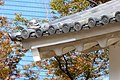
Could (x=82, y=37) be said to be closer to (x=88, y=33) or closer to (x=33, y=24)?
(x=88, y=33)

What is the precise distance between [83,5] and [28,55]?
6.80 ft

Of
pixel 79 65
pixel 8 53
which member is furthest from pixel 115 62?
pixel 8 53

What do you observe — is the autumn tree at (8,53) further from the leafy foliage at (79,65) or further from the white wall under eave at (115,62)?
the white wall under eave at (115,62)

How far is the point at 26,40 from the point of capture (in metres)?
2.88

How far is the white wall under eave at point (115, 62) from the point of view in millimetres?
3193

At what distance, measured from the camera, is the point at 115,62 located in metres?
3.28

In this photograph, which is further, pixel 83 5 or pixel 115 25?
pixel 83 5

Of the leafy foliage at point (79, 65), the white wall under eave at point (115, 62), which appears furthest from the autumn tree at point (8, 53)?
the white wall under eave at point (115, 62)

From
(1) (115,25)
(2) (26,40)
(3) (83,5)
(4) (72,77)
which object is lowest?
(4) (72,77)

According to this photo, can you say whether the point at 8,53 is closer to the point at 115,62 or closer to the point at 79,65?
the point at 79,65

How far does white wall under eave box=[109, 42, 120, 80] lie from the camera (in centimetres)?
319

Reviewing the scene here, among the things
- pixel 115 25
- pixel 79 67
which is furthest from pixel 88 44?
pixel 79 67

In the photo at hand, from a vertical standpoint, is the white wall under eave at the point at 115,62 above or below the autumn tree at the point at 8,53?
above

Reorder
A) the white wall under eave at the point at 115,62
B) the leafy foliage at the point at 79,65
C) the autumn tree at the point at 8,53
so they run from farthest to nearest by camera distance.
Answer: the leafy foliage at the point at 79,65 < the autumn tree at the point at 8,53 < the white wall under eave at the point at 115,62
